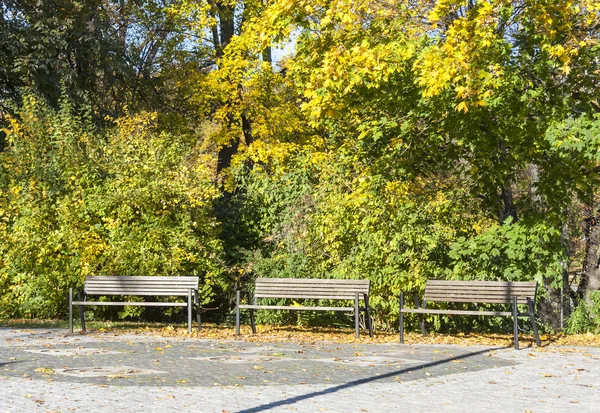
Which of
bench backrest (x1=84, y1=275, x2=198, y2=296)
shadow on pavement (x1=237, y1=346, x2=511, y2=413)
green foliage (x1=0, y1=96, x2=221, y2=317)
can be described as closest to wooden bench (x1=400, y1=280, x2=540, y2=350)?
shadow on pavement (x1=237, y1=346, x2=511, y2=413)

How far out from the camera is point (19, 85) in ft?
80.0

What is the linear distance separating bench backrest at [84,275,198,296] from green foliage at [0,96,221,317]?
1.99m

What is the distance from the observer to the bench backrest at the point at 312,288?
43.2 ft

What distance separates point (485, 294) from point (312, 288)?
262 cm

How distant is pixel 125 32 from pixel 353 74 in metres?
16.7

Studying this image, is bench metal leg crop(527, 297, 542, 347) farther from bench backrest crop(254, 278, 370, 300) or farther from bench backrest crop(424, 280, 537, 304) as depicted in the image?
bench backrest crop(254, 278, 370, 300)

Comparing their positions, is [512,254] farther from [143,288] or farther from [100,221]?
[100,221]

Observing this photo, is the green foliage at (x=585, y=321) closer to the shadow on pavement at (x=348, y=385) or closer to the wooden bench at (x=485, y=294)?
the wooden bench at (x=485, y=294)

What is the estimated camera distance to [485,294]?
12.3 m


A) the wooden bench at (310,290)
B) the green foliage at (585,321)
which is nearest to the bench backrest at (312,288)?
the wooden bench at (310,290)

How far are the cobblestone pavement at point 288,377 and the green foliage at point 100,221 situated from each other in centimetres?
398

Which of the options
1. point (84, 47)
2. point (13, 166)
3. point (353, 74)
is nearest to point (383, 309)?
point (353, 74)

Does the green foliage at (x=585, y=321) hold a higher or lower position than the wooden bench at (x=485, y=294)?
lower

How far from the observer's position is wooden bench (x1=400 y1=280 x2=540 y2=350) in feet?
38.8
